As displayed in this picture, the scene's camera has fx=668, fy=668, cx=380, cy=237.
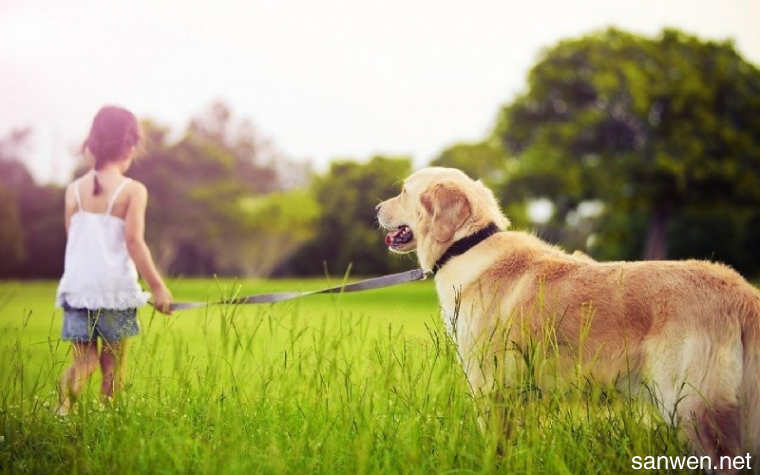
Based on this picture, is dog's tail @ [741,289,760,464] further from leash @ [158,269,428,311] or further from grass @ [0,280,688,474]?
leash @ [158,269,428,311]

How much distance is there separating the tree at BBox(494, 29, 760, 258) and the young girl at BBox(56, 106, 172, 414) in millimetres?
21989

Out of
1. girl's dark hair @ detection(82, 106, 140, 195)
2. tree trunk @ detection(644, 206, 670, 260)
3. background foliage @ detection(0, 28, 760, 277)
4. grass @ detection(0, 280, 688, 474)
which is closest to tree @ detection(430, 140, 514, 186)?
background foliage @ detection(0, 28, 760, 277)

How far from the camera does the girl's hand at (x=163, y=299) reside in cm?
471

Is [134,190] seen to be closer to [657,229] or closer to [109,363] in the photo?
[109,363]

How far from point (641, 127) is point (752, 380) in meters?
25.8

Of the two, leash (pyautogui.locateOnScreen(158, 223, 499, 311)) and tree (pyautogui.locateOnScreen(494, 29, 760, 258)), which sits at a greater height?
tree (pyautogui.locateOnScreen(494, 29, 760, 258))

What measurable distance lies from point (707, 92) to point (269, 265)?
31352mm

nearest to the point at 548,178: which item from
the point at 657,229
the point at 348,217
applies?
the point at 657,229

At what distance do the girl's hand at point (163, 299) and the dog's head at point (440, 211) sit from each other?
5.32 feet

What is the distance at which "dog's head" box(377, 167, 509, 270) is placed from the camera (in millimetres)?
4395

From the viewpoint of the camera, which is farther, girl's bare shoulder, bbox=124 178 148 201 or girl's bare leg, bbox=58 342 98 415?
girl's bare shoulder, bbox=124 178 148 201

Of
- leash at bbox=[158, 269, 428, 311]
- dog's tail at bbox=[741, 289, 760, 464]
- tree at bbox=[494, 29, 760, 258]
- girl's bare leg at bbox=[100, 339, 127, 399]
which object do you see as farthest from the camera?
tree at bbox=[494, 29, 760, 258]

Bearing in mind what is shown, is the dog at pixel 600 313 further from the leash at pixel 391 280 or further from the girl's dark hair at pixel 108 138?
the girl's dark hair at pixel 108 138

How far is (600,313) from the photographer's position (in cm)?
372
